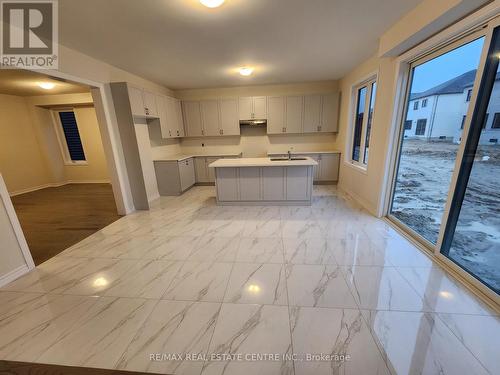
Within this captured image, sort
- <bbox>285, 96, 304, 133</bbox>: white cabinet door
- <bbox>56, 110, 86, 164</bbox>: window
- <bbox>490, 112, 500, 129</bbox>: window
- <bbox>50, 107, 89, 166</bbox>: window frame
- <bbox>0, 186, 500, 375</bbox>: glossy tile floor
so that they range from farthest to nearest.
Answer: <bbox>56, 110, 86, 164</bbox>: window → <bbox>50, 107, 89, 166</bbox>: window frame → <bbox>285, 96, 304, 133</bbox>: white cabinet door → <bbox>490, 112, 500, 129</bbox>: window → <bbox>0, 186, 500, 375</bbox>: glossy tile floor

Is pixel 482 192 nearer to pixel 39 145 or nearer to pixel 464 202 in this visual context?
pixel 464 202

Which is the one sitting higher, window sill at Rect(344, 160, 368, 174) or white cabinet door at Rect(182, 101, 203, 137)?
white cabinet door at Rect(182, 101, 203, 137)

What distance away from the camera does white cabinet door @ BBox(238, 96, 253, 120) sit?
17.2 ft

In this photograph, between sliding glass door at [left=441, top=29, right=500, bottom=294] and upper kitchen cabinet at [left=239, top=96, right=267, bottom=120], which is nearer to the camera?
sliding glass door at [left=441, top=29, right=500, bottom=294]

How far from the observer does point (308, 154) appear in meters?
5.17

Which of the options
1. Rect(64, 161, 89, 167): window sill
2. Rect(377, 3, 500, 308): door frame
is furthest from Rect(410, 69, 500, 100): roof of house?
Rect(64, 161, 89, 167): window sill

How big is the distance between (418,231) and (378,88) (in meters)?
2.28

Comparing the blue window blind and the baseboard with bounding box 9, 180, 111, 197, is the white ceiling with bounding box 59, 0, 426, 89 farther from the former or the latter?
the baseboard with bounding box 9, 180, 111, 197

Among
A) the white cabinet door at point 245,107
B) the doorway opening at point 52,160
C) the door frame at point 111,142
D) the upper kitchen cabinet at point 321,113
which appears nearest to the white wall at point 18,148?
the doorway opening at point 52,160

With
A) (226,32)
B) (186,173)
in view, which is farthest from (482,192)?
(186,173)

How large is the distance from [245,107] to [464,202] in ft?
15.2

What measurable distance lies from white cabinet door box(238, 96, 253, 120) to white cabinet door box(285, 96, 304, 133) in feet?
3.21

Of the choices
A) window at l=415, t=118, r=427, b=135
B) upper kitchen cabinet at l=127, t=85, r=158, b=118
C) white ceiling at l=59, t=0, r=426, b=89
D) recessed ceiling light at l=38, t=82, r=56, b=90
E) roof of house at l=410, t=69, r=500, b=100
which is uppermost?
white ceiling at l=59, t=0, r=426, b=89

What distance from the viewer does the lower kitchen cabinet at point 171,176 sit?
4.65 meters
